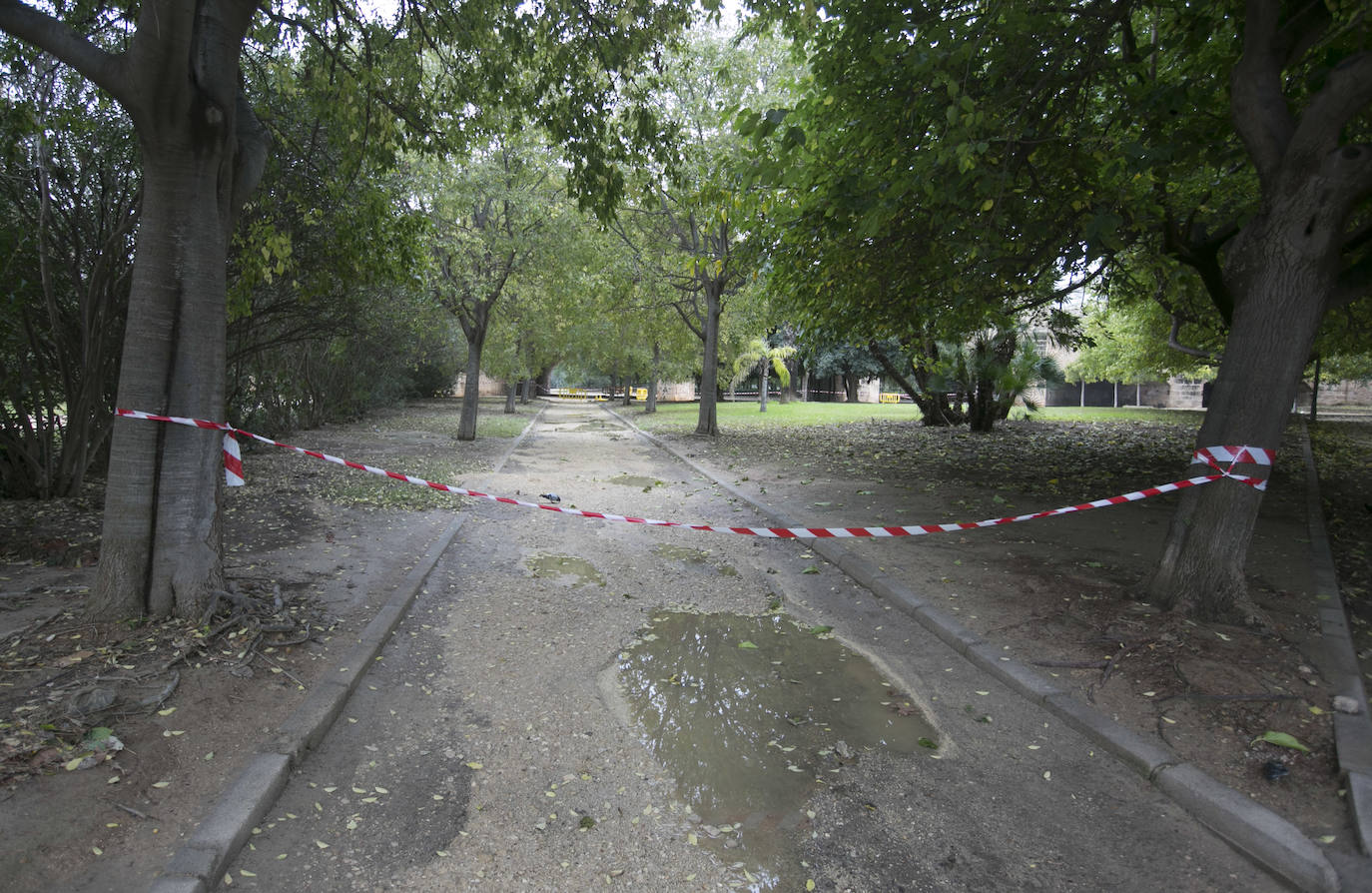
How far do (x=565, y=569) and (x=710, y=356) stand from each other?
1286cm

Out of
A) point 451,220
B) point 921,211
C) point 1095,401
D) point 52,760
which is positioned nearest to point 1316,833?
point 52,760

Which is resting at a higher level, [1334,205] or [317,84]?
[317,84]

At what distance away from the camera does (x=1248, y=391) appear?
4.65 m

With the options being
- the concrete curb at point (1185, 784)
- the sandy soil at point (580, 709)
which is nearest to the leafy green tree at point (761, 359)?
the sandy soil at point (580, 709)

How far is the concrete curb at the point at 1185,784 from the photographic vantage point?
263 cm

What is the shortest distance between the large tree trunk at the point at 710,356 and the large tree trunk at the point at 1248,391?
1380cm

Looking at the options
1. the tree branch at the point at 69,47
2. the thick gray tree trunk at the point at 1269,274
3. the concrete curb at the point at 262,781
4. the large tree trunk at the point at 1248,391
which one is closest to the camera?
the concrete curb at the point at 262,781

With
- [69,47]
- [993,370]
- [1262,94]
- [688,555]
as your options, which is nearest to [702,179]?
[993,370]

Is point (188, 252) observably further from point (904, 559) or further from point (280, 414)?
point (280, 414)

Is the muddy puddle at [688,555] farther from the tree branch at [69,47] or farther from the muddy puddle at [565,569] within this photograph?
the tree branch at [69,47]

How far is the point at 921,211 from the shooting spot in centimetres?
723

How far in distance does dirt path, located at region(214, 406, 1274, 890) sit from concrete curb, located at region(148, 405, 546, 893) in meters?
0.08

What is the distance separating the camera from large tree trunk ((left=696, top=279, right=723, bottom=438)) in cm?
1809

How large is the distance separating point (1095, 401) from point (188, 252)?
5285 centimetres
